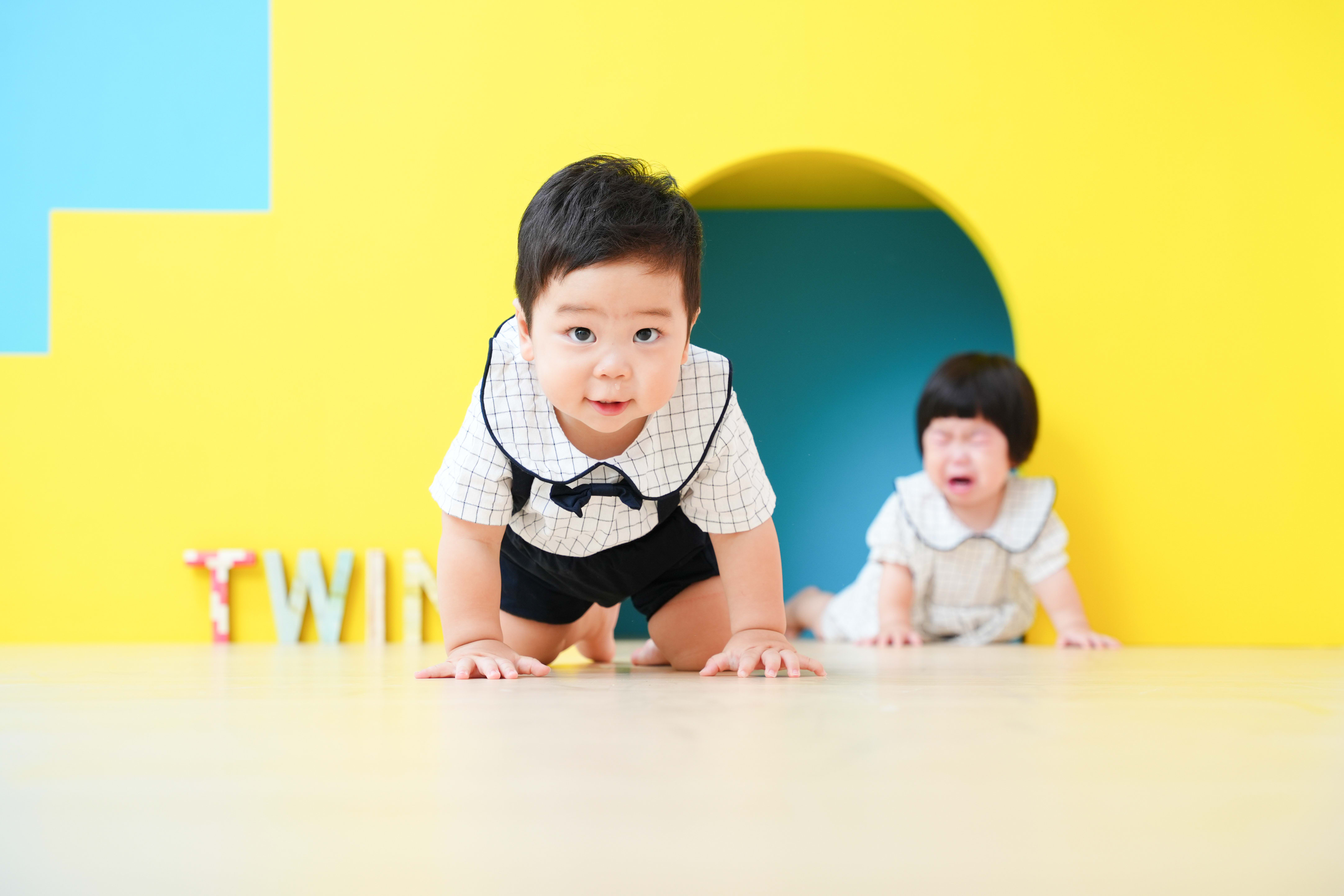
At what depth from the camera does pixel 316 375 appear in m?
2.25

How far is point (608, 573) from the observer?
4.48 feet

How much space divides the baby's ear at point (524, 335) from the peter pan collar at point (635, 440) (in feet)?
0.04

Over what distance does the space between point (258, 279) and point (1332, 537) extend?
238cm

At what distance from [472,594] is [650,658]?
44 cm

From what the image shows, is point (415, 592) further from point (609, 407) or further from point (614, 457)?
point (609, 407)

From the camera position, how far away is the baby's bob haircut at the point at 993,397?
84.9 inches

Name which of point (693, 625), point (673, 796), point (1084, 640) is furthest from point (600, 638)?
point (673, 796)

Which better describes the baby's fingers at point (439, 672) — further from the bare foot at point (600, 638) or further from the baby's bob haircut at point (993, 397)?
the baby's bob haircut at point (993, 397)

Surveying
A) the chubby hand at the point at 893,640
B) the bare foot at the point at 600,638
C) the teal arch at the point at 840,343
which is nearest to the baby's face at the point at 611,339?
the bare foot at the point at 600,638

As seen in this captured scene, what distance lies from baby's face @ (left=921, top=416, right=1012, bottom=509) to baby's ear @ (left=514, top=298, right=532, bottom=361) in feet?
4.36

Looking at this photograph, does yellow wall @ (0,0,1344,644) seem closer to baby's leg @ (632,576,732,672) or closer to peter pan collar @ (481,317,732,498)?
baby's leg @ (632,576,732,672)

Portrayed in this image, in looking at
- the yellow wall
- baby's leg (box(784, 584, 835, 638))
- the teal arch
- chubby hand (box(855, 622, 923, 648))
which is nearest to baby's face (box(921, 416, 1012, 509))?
the yellow wall

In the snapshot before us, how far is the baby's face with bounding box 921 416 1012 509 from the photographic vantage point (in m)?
2.20

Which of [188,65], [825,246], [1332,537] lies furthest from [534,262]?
[188,65]
